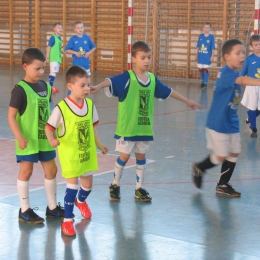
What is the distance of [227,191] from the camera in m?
6.11

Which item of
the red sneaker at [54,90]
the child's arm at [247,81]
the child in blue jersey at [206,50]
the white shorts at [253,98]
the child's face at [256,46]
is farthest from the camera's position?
the child in blue jersey at [206,50]

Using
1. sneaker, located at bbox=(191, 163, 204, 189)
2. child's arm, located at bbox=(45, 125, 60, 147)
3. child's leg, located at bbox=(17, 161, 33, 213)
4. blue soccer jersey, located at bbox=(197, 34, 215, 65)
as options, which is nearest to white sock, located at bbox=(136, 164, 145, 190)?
sneaker, located at bbox=(191, 163, 204, 189)

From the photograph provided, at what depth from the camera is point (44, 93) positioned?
17.0 ft

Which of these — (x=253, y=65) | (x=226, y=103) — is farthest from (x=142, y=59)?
(x=253, y=65)

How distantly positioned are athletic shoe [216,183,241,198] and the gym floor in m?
0.08

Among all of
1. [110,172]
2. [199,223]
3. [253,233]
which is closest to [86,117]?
[199,223]

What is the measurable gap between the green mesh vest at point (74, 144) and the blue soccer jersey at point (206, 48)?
12.5 metres

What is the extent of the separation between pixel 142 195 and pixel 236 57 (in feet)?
5.46

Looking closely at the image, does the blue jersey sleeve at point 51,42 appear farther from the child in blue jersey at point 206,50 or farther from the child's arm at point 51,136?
the child's arm at point 51,136

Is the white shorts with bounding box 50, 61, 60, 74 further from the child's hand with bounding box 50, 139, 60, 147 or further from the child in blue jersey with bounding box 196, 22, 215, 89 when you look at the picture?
the child's hand with bounding box 50, 139, 60, 147

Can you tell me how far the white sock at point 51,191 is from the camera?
525 cm

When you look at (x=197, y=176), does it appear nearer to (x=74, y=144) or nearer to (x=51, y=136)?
(x=74, y=144)

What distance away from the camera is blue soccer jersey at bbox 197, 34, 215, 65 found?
55.8 feet

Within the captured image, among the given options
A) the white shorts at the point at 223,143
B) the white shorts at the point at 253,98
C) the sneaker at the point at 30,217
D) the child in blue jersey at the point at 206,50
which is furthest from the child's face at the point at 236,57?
the child in blue jersey at the point at 206,50
